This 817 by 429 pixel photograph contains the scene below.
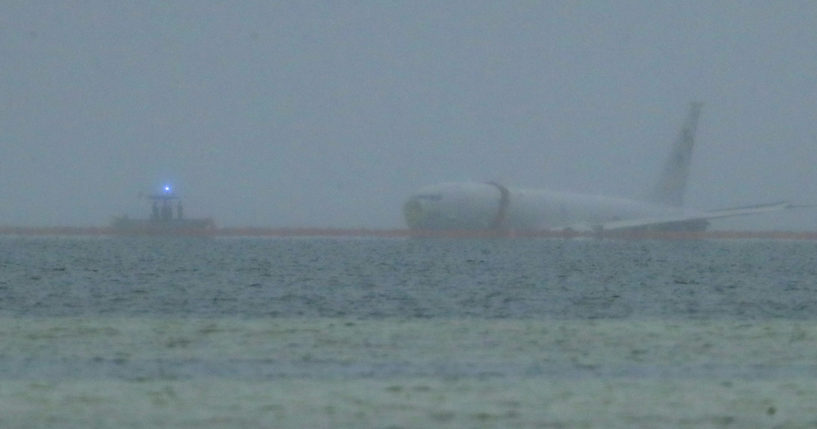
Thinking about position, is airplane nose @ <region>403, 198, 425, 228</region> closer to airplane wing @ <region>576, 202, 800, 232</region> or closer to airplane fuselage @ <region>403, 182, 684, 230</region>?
airplane fuselage @ <region>403, 182, 684, 230</region>

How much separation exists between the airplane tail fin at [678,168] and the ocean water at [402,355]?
101240 mm

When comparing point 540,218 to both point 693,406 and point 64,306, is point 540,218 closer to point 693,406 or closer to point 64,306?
point 64,306

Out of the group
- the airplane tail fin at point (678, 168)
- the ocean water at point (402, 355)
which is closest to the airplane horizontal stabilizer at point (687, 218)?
the airplane tail fin at point (678, 168)

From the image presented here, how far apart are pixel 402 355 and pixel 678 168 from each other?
416 ft

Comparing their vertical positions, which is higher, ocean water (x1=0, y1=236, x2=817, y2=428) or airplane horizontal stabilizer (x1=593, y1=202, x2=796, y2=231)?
airplane horizontal stabilizer (x1=593, y1=202, x2=796, y2=231)

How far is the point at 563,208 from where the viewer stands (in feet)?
449

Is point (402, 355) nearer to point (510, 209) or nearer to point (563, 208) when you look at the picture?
point (510, 209)

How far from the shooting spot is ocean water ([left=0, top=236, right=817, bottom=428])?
53.4 feet

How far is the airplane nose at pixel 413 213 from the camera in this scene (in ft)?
417

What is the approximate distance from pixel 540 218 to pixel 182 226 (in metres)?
32.1

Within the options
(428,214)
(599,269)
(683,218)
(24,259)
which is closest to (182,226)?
(428,214)

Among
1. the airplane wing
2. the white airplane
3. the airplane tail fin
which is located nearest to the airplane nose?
the white airplane

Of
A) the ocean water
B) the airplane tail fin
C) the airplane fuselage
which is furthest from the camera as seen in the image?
the airplane tail fin

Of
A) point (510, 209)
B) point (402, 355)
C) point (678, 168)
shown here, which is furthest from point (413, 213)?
point (402, 355)
